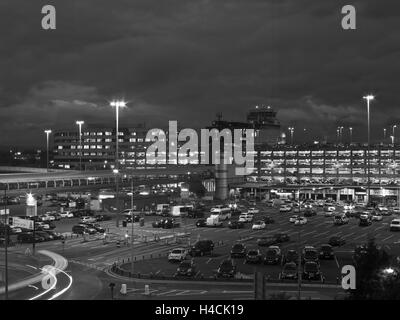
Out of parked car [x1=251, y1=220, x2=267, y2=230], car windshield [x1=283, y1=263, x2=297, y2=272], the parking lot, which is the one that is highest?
car windshield [x1=283, y1=263, x2=297, y2=272]

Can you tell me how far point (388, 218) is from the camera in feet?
141

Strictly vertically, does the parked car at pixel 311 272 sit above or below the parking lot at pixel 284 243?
above

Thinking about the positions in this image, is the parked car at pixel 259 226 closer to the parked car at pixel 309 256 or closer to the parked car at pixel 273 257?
the parked car at pixel 309 256

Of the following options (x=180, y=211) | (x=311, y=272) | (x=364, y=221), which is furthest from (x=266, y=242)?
(x=180, y=211)

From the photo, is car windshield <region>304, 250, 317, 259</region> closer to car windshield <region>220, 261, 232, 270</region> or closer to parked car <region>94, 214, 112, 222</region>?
car windshield <region>220, 261, 232, 270</region>

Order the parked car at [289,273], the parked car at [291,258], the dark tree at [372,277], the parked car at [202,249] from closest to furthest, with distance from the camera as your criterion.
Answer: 1. the dark tree at [372,277]
2. the parked car at [289,273]
3. the parked car at [291,258]
4. the parked car at [202,249]

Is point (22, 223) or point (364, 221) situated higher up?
point (22, 223)

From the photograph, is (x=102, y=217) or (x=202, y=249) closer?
(x=202, y=249)

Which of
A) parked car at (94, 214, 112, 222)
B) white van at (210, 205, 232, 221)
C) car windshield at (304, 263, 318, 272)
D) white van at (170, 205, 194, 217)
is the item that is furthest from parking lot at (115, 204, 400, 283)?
parked car at (94, 214, 112, 222)

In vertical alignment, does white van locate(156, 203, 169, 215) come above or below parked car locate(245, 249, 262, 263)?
above

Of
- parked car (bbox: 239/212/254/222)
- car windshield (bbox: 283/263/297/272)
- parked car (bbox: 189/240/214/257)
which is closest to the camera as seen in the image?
car windshield (bbox: 283/263/297/272)

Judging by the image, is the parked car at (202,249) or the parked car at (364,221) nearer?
the parked car at (202,249)

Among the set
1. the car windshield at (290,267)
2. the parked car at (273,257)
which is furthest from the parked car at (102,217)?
the car windshield at (290,267)

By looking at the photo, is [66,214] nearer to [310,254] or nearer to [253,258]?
[253,258]
